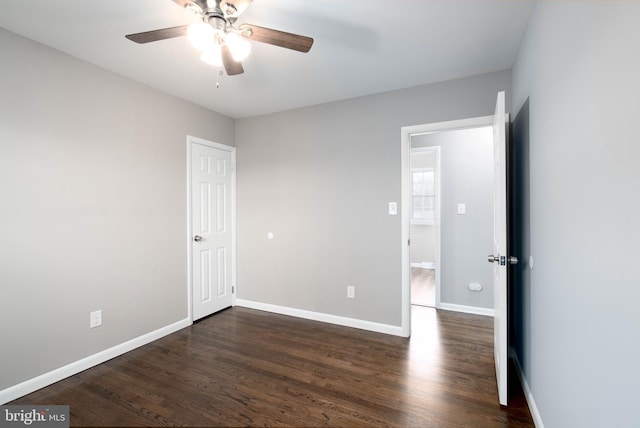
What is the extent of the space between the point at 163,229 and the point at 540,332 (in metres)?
3.24

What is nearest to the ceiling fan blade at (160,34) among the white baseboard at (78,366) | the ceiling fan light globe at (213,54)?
the ceiling fan light globe at (213,54)

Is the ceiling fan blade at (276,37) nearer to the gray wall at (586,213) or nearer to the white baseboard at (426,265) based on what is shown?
the gray wall at (586,213)

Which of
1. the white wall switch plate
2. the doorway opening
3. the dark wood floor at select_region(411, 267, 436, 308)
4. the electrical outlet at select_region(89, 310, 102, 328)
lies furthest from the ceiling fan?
the doorway opening

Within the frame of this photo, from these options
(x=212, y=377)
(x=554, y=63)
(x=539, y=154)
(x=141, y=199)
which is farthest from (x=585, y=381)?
(x=141, y=199)

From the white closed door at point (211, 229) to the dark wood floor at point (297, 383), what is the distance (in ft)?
1.83

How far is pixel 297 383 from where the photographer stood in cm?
217

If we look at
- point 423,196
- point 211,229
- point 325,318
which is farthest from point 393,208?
point 423,196

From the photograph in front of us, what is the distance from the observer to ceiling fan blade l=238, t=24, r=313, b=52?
5.09ft

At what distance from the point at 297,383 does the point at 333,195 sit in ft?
6.29

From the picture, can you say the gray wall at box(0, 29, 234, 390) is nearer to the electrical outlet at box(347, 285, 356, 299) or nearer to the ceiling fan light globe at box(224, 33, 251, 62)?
the ceiling fan light globe at box(224, 33, 251, 62)

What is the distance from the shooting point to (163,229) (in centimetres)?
303

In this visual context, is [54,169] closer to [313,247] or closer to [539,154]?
[313,247]

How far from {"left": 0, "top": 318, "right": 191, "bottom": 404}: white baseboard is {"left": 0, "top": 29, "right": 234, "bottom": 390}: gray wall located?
0.04 m

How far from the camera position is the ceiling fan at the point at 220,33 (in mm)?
1454
